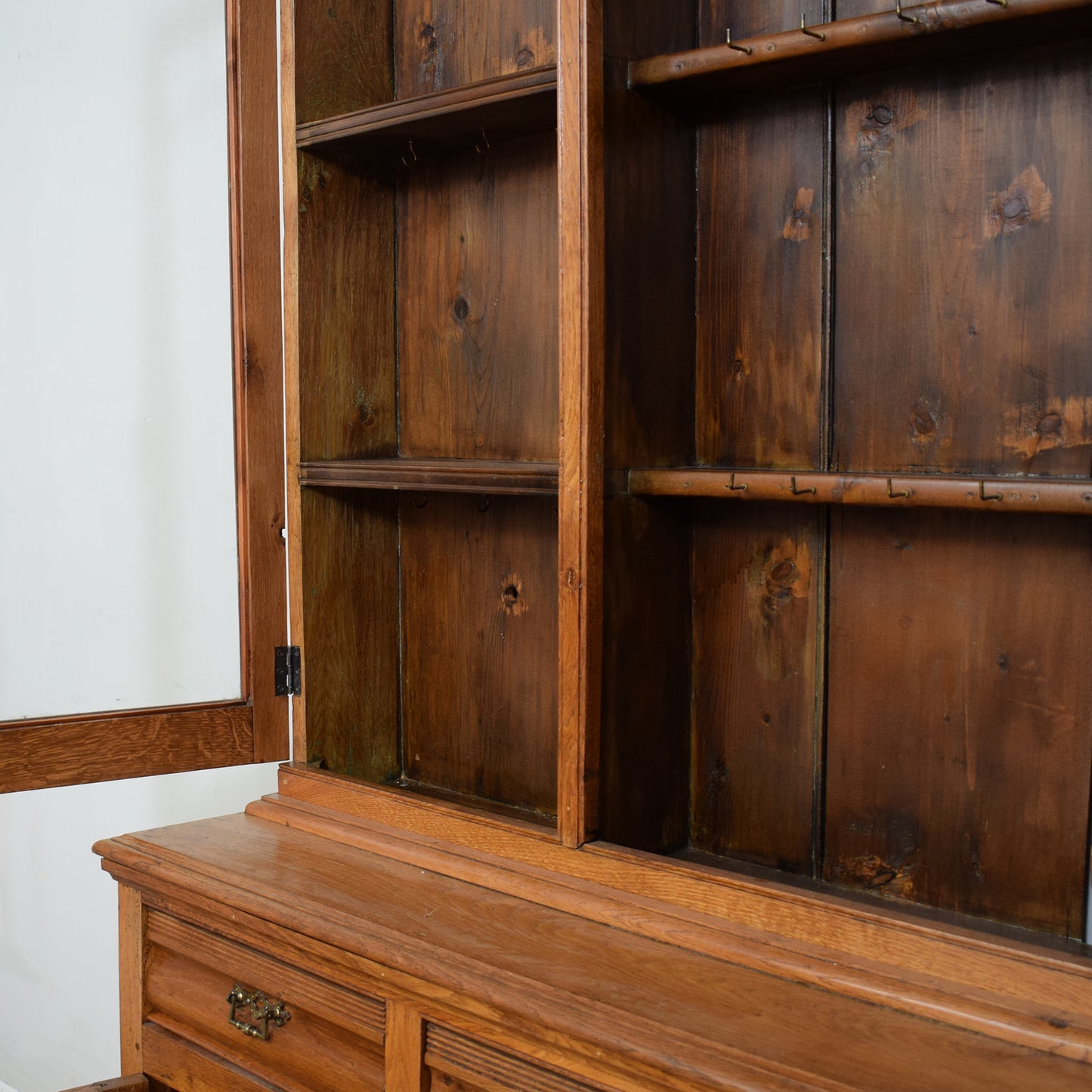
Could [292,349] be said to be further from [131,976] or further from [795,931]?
[795,931]

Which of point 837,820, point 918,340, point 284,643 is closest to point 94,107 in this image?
point 284,643

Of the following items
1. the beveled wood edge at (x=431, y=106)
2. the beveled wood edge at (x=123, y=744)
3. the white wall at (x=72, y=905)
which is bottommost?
the white wall at (x=72, y=905)

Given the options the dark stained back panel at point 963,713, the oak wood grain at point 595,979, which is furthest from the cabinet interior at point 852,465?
the oak wood grain at point 595,979

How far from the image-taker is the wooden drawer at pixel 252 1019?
4.89ft

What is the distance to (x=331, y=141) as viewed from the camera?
1.87 m

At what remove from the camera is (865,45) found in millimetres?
1320

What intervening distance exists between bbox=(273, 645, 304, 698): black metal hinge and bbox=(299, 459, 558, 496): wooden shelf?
284mm

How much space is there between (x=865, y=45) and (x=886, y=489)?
510 millimetres

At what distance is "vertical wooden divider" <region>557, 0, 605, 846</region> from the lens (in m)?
1.46

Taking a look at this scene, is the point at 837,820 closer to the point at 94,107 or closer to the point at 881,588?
the point at 881,588

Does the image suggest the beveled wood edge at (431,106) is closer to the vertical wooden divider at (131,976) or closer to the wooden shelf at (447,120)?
the wooden shelf at (447,120)

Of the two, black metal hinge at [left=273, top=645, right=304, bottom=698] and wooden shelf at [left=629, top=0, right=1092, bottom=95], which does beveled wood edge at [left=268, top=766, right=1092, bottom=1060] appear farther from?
wooden shelf at [left=629, top=0, right=1092, bottom=95]

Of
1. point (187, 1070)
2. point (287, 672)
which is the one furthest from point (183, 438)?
point (187, 1070)

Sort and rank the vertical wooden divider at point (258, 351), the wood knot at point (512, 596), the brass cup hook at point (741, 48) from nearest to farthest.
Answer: the brass cup hook at point (741, 48) < the vertical wooden divider at point (258, 351) < the wood knot at point (512, 596)
